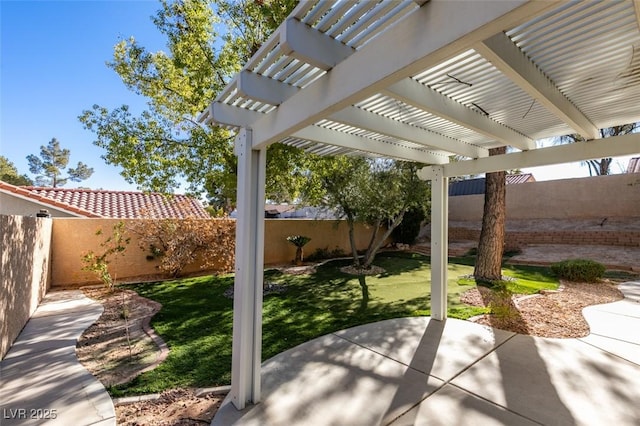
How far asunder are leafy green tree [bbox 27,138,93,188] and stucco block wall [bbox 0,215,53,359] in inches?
1763

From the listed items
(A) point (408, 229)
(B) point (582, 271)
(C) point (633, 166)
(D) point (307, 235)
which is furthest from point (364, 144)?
(C) point (633, 166)

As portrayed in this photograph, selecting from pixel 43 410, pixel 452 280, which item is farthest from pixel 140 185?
pixel 452 280

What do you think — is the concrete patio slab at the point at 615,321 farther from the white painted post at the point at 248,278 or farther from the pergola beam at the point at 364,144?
the white painted post at the point at 248,278

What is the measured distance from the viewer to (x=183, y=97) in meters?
6.83

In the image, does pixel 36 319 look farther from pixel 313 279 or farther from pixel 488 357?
pixel 488 357

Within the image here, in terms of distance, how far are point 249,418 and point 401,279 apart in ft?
24.6

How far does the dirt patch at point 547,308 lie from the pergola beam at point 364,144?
10.8 feet

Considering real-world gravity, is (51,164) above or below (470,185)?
above

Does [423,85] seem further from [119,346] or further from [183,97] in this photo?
[183,97]

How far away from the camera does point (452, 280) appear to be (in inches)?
360

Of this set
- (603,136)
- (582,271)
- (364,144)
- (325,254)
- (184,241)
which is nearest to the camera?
(364,144)

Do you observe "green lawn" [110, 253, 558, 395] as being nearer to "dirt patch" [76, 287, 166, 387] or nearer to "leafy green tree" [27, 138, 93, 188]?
"dirt patch" [76, 287, 166, 387]

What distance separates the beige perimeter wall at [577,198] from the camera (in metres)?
13.7

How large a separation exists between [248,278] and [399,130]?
2.71 m
